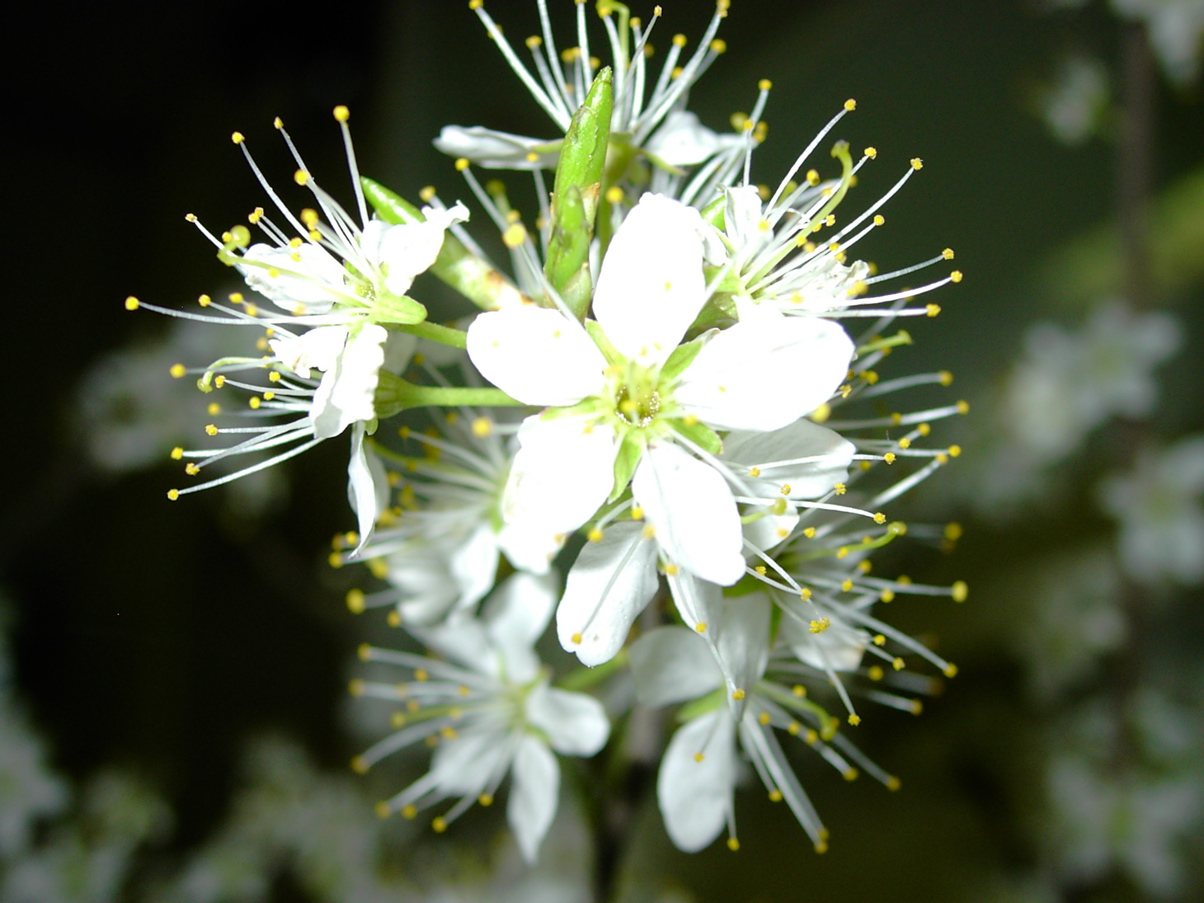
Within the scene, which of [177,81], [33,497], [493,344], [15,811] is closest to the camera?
[493,344]

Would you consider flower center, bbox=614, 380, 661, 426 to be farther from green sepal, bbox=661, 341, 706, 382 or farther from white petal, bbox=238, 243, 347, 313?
white petal, bbox=238, 243, 347, 313

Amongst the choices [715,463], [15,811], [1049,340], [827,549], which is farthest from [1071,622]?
[15,811]

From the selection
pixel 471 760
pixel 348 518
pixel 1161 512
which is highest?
pixel 471 760

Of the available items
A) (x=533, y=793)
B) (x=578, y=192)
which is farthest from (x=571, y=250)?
(x=533, y=793)

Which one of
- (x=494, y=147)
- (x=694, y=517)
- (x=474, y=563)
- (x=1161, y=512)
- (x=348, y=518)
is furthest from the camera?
(x=348, y=518)

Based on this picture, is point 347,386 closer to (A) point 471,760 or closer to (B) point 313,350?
(B) point 313,350

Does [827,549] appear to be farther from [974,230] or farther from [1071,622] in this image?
[1071,622]

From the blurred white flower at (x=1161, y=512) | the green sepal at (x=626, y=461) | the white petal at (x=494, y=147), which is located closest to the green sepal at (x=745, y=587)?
the green sepal at (x=626, y=461)

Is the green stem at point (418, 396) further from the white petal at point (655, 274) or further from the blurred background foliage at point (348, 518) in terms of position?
the blurred background foliage at point (348, 518)
